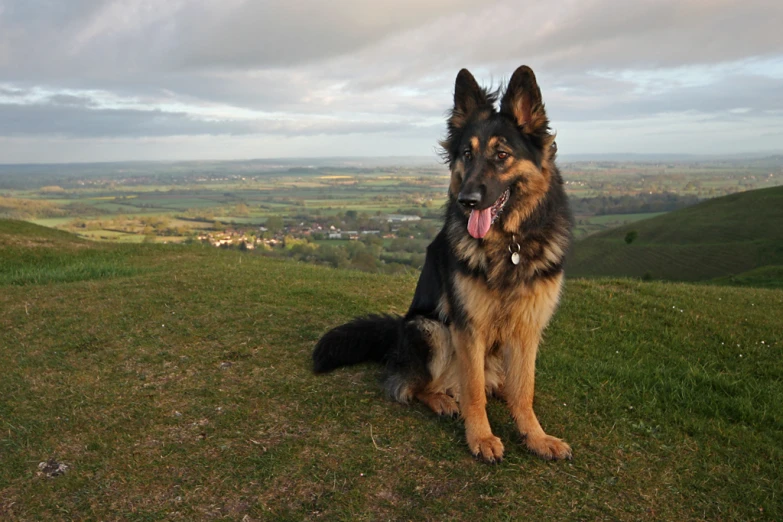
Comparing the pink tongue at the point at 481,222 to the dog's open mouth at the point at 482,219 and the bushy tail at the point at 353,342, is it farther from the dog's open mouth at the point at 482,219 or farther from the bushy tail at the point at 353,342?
the bushy tail at the point at 353,342

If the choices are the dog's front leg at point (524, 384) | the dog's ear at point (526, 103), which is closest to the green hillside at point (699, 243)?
the dog's front leg at point (524, 384)

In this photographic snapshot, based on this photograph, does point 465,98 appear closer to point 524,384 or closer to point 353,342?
point 524,384

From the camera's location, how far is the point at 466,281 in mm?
4441

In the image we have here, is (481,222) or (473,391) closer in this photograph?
(481,222)

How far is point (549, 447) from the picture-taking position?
439cm

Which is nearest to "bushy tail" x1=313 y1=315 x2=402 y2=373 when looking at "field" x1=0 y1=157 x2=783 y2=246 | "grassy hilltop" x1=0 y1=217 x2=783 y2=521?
"grassy hilltop" x1=0 y1=217 x2=783 y2=521

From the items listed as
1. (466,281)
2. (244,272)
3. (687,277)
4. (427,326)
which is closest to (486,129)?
(466,281)

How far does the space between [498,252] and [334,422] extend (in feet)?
7.40

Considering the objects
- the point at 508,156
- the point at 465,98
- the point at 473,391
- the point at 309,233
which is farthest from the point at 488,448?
the point at 309,233

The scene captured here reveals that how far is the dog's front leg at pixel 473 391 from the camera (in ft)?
14.5

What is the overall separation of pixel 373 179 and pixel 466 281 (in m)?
81.3

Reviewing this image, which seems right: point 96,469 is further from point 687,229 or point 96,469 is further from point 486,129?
point 687,229

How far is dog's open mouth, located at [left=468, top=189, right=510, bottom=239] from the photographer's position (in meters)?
4.29

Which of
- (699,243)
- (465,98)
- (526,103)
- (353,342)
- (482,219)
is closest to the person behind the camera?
(482,219)
